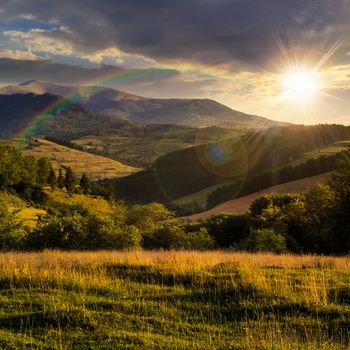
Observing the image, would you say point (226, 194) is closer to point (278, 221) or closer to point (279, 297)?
point (278, 221)

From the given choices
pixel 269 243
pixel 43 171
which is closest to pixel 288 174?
pixel 43 171

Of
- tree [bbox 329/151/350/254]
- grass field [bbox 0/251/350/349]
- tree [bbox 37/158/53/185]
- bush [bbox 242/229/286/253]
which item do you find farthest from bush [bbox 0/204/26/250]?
tree [bbox 37/158/53/185]

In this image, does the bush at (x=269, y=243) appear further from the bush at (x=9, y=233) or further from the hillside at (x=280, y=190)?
the hillside at (x=280, y=190)

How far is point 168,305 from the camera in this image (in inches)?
408

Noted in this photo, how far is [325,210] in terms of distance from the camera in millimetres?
34656

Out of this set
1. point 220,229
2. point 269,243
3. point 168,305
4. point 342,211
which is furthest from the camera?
point 220,229

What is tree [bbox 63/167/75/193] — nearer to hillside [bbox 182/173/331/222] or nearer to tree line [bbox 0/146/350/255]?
hillside [bbox 182/173/331/222]

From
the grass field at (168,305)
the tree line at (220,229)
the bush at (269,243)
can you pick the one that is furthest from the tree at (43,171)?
the grass field at (168,305)

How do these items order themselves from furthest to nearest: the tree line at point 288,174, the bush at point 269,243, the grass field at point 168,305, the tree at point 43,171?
the tree line at point 288,174 → the tree at point 43,171 → the bush at point 269,243 → the grass field at point 168,305

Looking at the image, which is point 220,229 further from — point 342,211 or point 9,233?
point 9,233

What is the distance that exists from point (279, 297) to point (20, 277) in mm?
8031

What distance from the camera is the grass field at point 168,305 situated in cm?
799

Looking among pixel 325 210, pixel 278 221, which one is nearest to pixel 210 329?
pixel 325 210

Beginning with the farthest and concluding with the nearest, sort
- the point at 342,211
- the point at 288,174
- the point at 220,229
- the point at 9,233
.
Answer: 1. the point at 288,174
2. the point at 220,229
3. the point at 342,211
4. the point at 9,233
